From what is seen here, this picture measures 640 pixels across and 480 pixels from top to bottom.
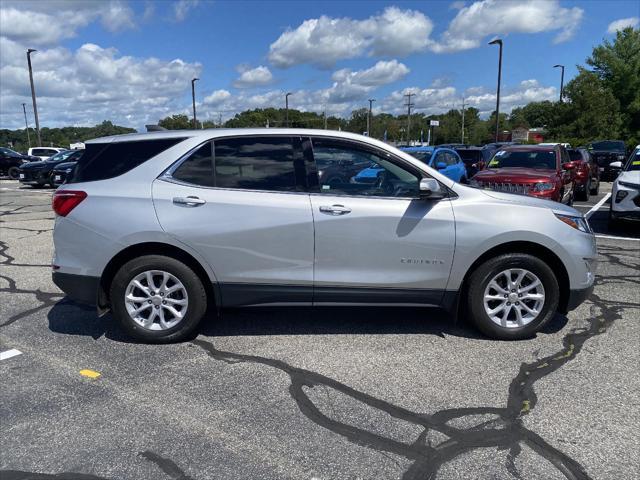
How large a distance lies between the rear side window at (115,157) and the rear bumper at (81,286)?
82cm

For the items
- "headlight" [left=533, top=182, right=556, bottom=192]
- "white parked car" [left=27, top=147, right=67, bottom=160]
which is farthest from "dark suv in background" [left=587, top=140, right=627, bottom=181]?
"white parked car" [left=27, top=147, right=67, bottom=160]

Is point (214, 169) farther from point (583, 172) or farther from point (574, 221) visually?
point (583, 172)

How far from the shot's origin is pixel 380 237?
416cm

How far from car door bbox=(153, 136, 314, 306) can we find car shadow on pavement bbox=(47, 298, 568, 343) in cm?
55

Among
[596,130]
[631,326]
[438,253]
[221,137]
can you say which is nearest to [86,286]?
[221,137]

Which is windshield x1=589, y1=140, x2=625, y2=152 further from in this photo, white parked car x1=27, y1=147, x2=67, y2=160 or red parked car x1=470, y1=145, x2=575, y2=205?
white parked car x1=27, y1=147, x2=67, y2=160

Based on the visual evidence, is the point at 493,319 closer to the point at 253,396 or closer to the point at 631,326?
the point at 631,326

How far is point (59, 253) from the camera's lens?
4301 mm

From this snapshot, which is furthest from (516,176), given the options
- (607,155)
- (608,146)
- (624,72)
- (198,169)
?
(624,72)

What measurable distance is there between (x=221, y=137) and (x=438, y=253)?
208cm

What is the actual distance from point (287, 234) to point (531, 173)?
7.24 m

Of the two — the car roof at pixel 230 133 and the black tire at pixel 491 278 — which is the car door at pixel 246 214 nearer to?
the car roof at pixel 230 133

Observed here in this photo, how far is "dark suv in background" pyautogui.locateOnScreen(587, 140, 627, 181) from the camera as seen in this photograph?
2228cm

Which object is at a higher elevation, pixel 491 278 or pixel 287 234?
pixel 287 234
